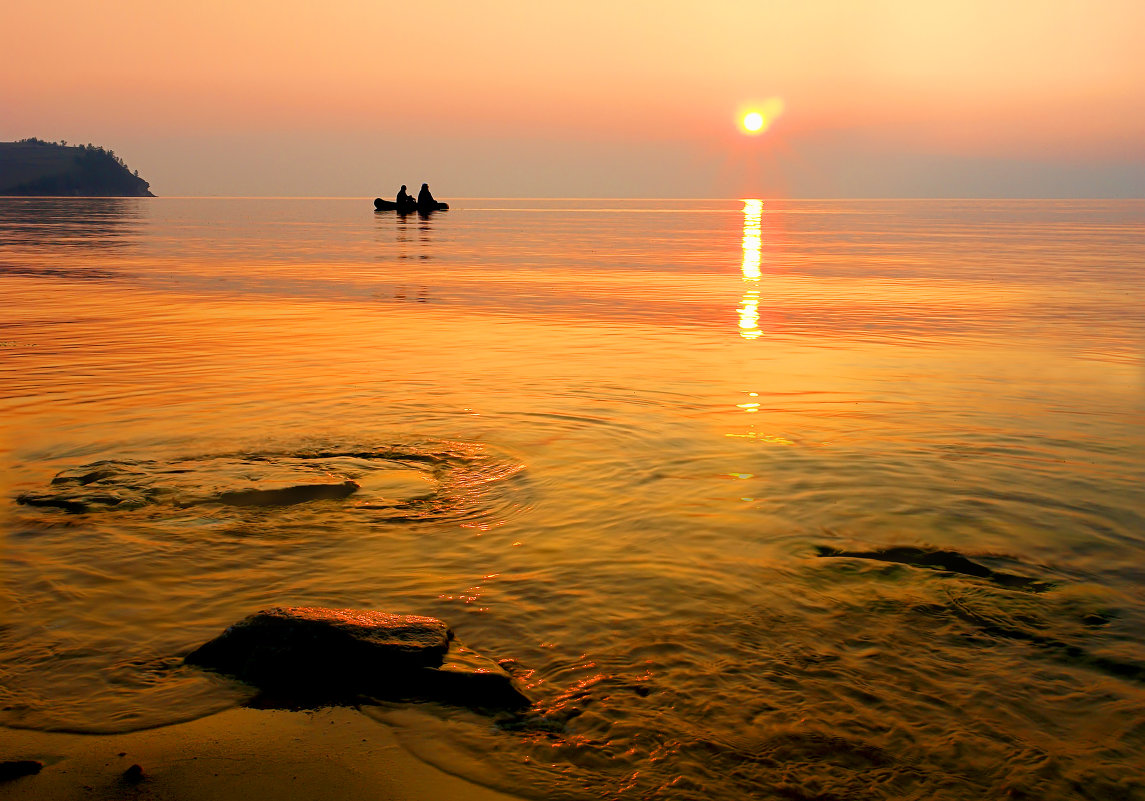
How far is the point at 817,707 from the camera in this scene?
5262mm

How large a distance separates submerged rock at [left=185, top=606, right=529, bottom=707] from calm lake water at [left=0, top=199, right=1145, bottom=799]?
0.18 m

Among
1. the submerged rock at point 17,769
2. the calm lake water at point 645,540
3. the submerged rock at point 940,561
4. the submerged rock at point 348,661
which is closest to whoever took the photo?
the submerged rock at point 17,769

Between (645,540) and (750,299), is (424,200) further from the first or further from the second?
(645,540)

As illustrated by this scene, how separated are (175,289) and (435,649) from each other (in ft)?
85.1

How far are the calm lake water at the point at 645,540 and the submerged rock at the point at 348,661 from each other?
0.58ft

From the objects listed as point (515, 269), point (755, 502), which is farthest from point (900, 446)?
point (515, 269)

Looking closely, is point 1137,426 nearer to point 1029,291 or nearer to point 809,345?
point 809,345

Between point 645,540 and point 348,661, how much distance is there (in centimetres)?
310

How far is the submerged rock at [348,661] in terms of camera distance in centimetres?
539

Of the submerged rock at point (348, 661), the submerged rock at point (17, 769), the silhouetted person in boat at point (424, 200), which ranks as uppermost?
the silhouetted person in boat at point (424, 200)

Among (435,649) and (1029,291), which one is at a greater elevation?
(1029,291)

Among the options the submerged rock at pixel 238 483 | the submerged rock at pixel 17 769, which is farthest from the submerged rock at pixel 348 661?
the submerged rock at pixel 238 483

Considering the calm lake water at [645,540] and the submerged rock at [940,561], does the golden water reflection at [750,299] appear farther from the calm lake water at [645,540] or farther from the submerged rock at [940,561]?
the submerged rock at [940,561]

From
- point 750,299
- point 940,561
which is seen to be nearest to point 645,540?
point 940,561
